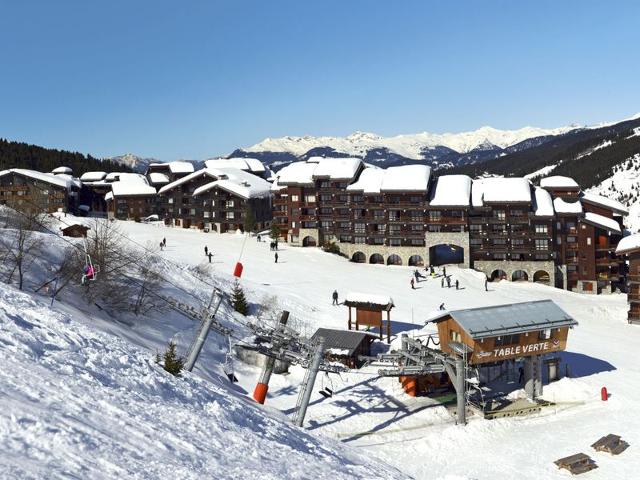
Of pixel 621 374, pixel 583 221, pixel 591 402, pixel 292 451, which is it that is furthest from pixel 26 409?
pixel 583 221

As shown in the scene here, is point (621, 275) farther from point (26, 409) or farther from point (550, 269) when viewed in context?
point (26, 409)

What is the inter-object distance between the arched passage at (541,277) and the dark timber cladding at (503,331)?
128ft

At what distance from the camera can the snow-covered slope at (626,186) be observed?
14275 centimetres

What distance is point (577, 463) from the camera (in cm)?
2406

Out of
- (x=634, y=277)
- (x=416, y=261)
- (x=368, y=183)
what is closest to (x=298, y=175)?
(x=368, y=183)

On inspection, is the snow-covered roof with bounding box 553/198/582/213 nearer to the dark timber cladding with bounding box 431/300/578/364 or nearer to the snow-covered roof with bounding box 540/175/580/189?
the snow-covered roof with bounding box 540/175/580/189

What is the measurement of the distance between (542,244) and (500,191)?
856cm

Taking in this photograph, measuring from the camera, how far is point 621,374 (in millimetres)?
36812

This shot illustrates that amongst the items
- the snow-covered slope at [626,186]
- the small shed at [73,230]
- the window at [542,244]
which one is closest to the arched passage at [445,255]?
the window at [542,244]

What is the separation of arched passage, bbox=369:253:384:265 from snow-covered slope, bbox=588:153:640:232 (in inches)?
3271

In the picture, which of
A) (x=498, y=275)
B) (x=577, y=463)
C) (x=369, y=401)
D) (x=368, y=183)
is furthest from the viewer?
(x=368, y=183)

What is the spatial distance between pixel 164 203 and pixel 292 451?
8355cm

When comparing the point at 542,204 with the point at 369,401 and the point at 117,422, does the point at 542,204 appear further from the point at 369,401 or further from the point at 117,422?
the point at 117,422

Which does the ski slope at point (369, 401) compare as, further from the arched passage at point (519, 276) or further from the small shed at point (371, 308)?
the arched passage at point (519, 276)
